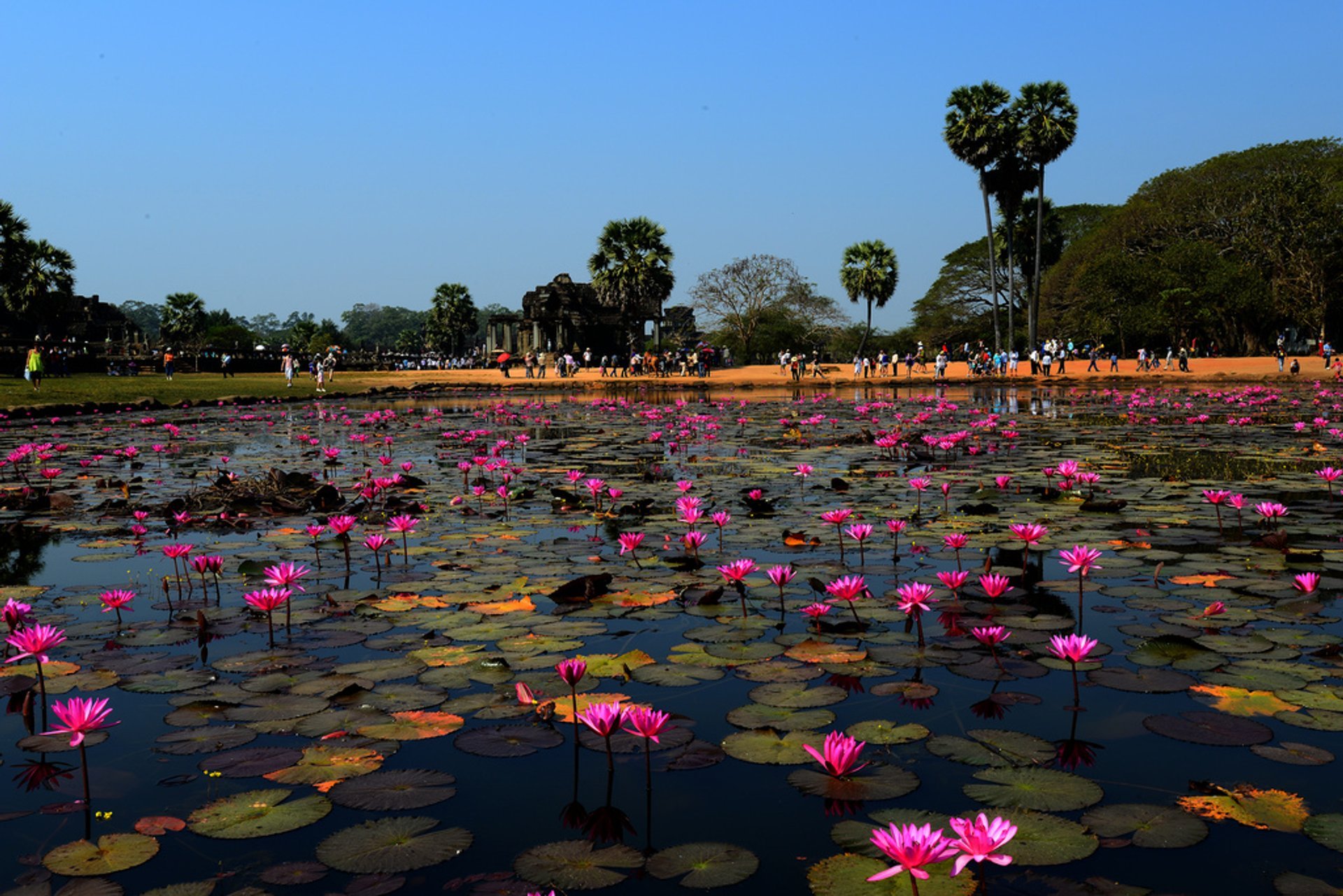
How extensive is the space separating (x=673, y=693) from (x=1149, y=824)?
4.70 feet

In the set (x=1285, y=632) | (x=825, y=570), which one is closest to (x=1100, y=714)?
(x=1285, y=632)

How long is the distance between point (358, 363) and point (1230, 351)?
201 feet

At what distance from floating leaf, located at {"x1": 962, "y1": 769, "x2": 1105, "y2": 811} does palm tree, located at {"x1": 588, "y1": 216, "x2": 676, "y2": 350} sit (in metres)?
52.2

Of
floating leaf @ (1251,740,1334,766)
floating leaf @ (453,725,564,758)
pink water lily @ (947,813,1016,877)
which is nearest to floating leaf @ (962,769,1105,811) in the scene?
floating leaf @ (1251,740,1334,766)

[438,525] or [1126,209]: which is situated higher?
[1126,209]

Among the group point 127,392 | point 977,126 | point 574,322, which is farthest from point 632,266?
point 127,392

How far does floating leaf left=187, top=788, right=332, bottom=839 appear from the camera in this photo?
6.95ft

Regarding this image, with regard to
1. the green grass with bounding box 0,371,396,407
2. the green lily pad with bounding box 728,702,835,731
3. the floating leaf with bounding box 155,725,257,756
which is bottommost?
the floating leaf with bounding box 155,725,257,756

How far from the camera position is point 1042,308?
62750 millimetres

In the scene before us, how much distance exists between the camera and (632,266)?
53406mm

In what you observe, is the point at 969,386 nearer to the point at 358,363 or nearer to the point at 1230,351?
the point at 1230,351

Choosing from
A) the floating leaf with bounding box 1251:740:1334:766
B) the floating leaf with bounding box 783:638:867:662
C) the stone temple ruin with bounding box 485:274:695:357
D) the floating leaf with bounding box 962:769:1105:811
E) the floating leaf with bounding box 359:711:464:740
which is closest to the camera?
the floating leaf with bounding box 962:769:1105:811

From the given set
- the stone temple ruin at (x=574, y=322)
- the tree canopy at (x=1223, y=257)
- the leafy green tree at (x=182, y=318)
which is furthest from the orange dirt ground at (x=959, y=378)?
the leafy green tree at (x=182, y=318)

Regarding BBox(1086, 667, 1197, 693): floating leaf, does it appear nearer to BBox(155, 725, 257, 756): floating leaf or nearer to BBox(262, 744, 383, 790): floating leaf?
BBox(262, 744, 383, 790): floating leaf
